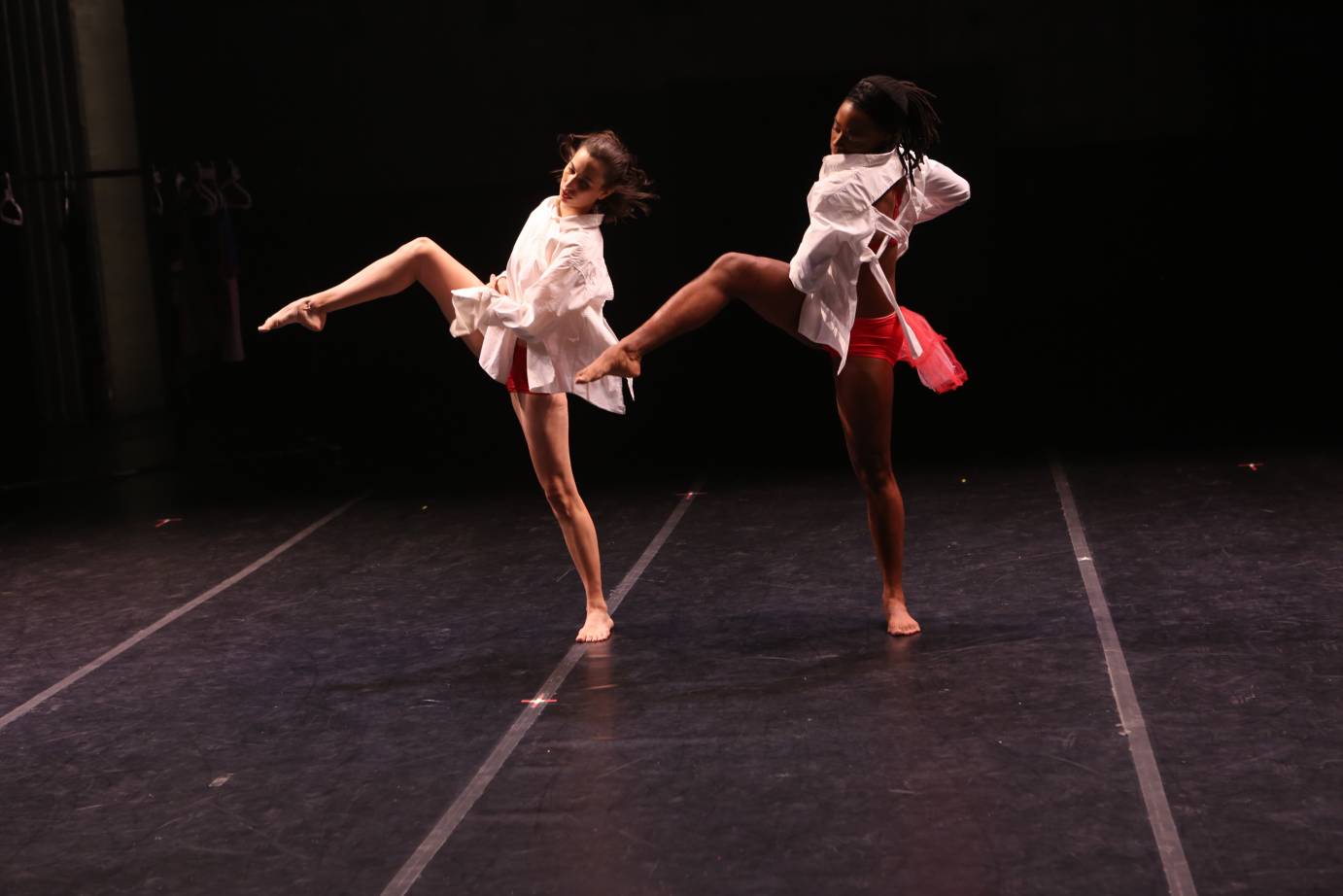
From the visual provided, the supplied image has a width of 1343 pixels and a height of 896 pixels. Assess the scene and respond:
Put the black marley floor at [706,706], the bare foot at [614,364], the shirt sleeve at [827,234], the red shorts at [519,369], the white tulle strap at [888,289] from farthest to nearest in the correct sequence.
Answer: the red shorts at [519,369] < the white tulle strap at [888,289] < the shirt sleeve at [827,234] < the bare foot at [614,364] < the black marley floor at [706,706]

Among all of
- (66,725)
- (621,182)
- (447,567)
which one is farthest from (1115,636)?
(66,725)

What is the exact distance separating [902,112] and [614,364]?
85cm

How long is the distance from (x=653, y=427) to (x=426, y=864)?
4.91 metres

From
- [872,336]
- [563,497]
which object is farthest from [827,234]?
[563,497]

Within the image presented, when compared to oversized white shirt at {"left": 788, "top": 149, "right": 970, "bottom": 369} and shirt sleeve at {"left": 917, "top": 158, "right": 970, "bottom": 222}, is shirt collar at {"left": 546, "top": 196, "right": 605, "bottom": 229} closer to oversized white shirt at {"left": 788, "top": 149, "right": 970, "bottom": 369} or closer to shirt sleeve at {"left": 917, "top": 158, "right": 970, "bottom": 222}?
oversized white shirt at {"left": 788, "top": 149, "right": 970, "bottom": 369}

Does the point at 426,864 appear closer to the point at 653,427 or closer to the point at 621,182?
the point at 621,182

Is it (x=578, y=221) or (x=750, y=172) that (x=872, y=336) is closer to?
(x=578, y=221)

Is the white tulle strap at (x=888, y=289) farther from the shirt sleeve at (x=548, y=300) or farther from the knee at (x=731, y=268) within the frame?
the shirt sleeve at (x=548, y=300)

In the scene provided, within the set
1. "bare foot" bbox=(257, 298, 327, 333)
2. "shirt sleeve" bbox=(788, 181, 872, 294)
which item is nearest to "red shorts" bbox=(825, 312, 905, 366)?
"shirt sleeve" bbox=(788, 181, 872, 294)

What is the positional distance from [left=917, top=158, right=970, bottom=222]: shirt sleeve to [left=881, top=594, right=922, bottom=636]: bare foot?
918 millimetres

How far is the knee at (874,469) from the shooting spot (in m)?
3.43

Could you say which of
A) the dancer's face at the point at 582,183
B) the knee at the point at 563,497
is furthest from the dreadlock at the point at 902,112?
the knee at the point at 563,497

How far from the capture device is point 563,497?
11.7ft

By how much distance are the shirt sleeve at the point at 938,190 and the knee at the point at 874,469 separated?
22.0 inches
